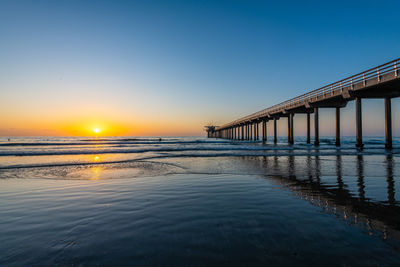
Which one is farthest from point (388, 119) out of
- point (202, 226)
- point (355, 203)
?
point (202, 226)

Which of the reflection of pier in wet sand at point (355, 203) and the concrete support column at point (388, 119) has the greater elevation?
the concrete support column at point (388, 119)

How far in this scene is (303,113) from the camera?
31.8 m

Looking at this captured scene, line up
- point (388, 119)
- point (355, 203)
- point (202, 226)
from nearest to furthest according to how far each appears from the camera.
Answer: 1. point (202, 226)
2. point (355, 203)
3. point (388, 119)

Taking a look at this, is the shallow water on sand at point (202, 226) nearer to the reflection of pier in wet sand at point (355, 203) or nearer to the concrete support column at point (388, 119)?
the reflection of pier in wet sand at point (355, 203)

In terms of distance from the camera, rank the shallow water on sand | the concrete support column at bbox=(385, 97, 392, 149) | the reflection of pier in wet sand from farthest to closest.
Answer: the concrete support column at bbox=(385, 97, 392, 149), the reflection of pier in wet sand, the shallow water on sand

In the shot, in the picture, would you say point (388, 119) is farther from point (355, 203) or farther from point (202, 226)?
point (202, 226)

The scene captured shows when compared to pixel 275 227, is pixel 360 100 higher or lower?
higher

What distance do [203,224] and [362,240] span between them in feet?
6.57

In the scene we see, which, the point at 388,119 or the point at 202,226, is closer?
the point at 202,226

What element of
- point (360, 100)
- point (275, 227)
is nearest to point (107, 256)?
point (275, 227)

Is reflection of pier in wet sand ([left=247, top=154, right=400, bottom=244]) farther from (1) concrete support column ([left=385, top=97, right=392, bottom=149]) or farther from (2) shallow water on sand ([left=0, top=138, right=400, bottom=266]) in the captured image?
(1) concrete support column ([left=385, top=97, right=392, bottom=149])

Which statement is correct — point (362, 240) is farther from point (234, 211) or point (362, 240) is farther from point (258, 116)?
point (258, 116)

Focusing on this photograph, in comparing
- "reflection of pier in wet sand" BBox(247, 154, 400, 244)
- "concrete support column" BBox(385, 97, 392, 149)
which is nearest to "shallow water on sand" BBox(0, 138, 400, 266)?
"reflection of pier in wet sand" BBox(247, 154, 400, 244)

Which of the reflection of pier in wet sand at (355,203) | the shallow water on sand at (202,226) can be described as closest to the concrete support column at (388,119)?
the reflection of pier in wet sand at (355,203)
